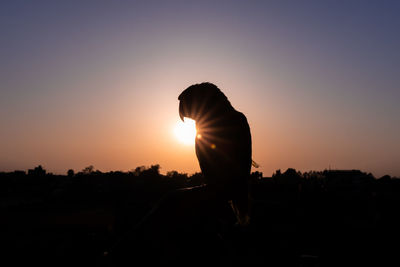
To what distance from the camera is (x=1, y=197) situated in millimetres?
107375

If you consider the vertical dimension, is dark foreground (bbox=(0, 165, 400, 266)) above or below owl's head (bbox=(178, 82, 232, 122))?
below

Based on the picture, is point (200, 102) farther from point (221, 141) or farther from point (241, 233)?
point (241, 233)

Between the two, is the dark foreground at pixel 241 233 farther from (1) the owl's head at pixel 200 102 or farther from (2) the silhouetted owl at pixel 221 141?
(1) the owl's head at pixel 200 102

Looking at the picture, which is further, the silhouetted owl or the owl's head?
the owl's head

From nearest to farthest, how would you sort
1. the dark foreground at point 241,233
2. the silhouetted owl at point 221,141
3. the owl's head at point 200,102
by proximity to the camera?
the dark foreground at point 241,233 < the silhouetted owl at point 221,141 < the owl's head at point 200,102

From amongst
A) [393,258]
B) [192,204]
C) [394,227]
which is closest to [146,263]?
[192,204]

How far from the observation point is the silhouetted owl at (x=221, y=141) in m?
2.80

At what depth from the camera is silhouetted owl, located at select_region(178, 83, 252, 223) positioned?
2799mm

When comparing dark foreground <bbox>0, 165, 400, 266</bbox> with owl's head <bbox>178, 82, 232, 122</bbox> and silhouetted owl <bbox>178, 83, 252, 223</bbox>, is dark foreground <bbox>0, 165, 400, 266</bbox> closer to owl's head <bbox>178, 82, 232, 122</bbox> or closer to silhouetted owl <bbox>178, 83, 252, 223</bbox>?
silhouetted owl <bbox>178, 83, 252, 223</bbox>

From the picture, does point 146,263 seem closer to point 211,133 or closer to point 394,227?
point 211,133

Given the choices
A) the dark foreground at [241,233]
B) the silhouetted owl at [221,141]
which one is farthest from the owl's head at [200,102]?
the dark foreground at [241,233]

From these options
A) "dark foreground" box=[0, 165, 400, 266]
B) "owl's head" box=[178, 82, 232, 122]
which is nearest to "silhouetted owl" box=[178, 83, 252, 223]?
"owl's head" box=[178, 82, 232, 122]

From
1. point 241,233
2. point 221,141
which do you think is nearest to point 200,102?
point 221,141

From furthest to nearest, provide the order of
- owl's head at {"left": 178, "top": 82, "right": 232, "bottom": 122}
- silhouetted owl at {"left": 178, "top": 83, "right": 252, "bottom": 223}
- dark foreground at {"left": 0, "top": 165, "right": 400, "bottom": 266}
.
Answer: owl's head at {"left": 178, "top": 82, "right": 232, "bottom": 122}
silhouetted owl at {"left": 178, "top": 83, "right": 252, "bottom": 223}
dark foreground at {"left": 0, "top": 165, "right": 400, "bottom": 266}
